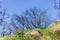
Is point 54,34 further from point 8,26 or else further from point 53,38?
point 8,26

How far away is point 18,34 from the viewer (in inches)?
509

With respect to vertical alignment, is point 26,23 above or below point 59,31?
below

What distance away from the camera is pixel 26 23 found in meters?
22.6

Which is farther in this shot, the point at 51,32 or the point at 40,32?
the point at 40,32

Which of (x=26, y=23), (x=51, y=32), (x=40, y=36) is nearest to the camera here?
(x=51, y=32)

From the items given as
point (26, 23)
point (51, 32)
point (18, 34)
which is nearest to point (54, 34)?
point (51, 32)

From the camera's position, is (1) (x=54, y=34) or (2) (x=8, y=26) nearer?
(1) (x=54, y=34)

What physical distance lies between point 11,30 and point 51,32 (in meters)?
13.0

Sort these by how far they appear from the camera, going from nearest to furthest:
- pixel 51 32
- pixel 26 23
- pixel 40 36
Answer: pixel 51 32, pixel 40 36, pixel 26 23

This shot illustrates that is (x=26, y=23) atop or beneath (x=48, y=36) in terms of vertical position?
beneath

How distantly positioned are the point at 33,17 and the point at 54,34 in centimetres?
1247

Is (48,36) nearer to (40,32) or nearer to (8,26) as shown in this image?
(40,32)

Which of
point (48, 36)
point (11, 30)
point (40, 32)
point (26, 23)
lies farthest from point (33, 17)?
point (48, 36)

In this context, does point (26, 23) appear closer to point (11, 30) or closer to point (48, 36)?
point (11, 30)
